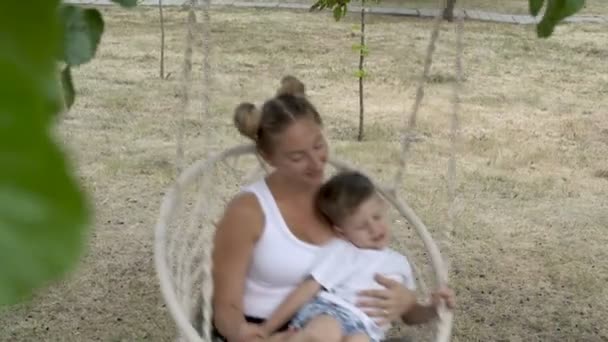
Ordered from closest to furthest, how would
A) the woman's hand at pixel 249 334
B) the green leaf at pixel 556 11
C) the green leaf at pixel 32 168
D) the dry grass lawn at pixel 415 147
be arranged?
1. the green leaf at pixel 32 168
2. the green leaf at pixel 556 11
3. the woman's hand at pixel 249 334
4. the dry grass lawn at pixel 415 147

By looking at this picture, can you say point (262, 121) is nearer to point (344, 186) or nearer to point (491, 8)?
point (344, 186)

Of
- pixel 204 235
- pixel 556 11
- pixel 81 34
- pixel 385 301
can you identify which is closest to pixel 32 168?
pixel 81 34

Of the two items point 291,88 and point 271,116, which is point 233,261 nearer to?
point 271,116

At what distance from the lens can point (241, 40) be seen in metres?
5.64

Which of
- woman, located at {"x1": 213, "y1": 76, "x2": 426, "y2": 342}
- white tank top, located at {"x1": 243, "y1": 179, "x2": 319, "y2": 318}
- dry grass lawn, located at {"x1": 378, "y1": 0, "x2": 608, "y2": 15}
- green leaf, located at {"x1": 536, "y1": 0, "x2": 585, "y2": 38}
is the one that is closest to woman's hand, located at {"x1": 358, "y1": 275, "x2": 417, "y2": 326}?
woman, located at {"x1": 213, "y1": 76, "x2": 426, "y2": 342}

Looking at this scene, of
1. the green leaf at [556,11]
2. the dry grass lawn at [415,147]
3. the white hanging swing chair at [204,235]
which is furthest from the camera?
the dry grass lawn at [415,147]

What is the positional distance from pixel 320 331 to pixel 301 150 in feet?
1.01

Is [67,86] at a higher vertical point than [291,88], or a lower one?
higher

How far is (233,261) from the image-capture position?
5.12ft

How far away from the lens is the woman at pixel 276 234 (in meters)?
1.57

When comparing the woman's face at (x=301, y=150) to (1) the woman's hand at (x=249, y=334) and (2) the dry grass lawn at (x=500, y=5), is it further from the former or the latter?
(2) the dry grass lawn at (x=500, y=5)

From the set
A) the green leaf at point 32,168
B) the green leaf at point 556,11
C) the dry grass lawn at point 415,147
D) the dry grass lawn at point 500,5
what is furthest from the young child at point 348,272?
the dry grass lawn at point 500,5

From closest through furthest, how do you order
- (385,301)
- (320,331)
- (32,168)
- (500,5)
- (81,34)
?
(32,168) → (81,34) → (320,331) → (385,301) → (500,5)

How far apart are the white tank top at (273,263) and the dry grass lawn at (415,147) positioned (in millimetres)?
209
